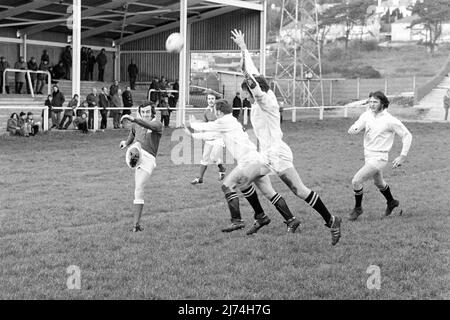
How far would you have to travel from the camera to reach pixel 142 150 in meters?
10.1

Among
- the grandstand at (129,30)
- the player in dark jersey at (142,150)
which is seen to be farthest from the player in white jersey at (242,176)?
the grandstand at (129,30)

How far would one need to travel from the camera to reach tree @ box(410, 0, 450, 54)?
7369cm

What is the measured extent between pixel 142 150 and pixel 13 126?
15385mm

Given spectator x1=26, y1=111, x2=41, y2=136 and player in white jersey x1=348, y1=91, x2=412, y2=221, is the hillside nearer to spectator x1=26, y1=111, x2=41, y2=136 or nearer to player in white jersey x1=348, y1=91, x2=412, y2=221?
spectator x1=26, y1=111, x2=41, y2=136

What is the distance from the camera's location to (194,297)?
6.68m

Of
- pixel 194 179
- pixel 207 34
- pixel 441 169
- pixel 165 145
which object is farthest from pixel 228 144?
pixel 207 34

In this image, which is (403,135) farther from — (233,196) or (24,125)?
(24,125)

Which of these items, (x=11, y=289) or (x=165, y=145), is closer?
(x=11, y=289)

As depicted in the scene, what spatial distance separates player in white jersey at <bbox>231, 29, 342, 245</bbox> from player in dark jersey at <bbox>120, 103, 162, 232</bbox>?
1529mm

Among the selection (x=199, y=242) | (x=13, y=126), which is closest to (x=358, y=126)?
(x=199, y=242)

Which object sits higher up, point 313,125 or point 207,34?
point 207,34

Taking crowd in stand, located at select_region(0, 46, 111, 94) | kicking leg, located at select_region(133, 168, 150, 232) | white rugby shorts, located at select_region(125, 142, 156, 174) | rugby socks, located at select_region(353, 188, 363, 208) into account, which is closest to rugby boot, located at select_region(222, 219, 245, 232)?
kicking leg, located at select_region(133, 168, 150, 232)
